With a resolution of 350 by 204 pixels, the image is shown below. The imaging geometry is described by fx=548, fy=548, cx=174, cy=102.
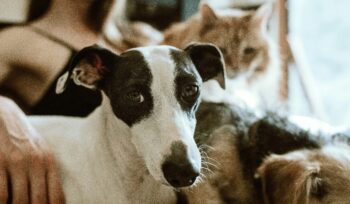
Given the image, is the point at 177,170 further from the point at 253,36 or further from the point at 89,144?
the point at 253,36

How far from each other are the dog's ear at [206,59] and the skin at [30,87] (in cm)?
26

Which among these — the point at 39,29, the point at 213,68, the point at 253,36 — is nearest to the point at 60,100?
the point at 39,29

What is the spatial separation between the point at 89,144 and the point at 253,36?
0.55 m

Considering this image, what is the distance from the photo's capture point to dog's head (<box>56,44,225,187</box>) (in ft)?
2.69

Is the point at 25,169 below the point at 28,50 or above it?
below

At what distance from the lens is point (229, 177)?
1.04 metres

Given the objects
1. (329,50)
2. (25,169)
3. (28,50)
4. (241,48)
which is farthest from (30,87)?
(329,50)

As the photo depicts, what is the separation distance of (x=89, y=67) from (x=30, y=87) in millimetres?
197

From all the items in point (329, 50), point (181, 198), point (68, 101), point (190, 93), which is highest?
point (190, 93)

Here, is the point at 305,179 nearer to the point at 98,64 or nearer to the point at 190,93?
the point at 190,93

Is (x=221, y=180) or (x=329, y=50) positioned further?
(x=329, y=50)

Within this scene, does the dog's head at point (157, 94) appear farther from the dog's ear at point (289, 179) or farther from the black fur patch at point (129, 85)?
the dog's ear at point (289, 179)

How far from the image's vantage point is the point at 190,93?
0.90 m

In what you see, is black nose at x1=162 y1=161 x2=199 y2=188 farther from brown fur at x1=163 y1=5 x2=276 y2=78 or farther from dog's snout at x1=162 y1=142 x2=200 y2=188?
A: brown fur at x1=163 y1=5 x2=276 y2=78
